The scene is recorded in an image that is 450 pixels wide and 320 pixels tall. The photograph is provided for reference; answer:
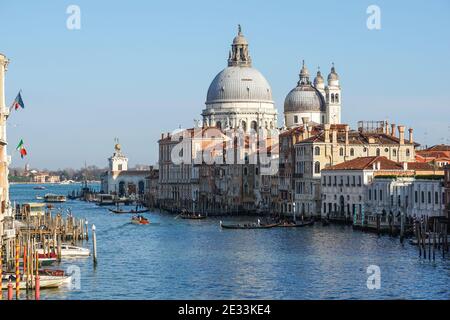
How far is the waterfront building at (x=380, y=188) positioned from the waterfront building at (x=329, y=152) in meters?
1.25

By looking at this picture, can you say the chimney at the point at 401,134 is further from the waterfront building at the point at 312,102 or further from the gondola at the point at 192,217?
the waterfront building at the point at 312,102

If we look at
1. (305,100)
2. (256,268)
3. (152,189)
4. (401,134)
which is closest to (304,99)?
(305,100)

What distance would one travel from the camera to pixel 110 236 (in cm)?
4644

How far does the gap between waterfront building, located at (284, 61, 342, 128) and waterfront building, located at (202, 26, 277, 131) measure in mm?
3097

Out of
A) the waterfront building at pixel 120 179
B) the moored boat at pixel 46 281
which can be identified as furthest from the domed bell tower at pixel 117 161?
the moored boat at pixel 46 281

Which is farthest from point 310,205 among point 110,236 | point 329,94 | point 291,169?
point 329,94

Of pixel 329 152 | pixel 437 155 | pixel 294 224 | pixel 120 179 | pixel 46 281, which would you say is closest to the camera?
pixel 46 281

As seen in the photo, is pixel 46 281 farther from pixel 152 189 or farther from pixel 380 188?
pixel 152 189

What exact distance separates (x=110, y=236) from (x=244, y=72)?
48.4 meters

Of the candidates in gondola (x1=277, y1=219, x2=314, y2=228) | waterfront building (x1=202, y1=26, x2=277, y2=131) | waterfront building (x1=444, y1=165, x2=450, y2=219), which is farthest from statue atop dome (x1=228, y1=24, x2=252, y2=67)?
waterfront building (x1=444, y1=165, x2=450, y2=219)

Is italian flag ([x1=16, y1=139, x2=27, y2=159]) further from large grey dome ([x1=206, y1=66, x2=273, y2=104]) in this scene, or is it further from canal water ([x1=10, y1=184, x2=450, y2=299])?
large grey dome ([x1=206, y1=66, x2=273, y2=104])

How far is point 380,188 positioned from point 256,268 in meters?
17.7

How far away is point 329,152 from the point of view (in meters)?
57.1

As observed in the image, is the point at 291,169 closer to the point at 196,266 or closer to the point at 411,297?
the point at 196,266
